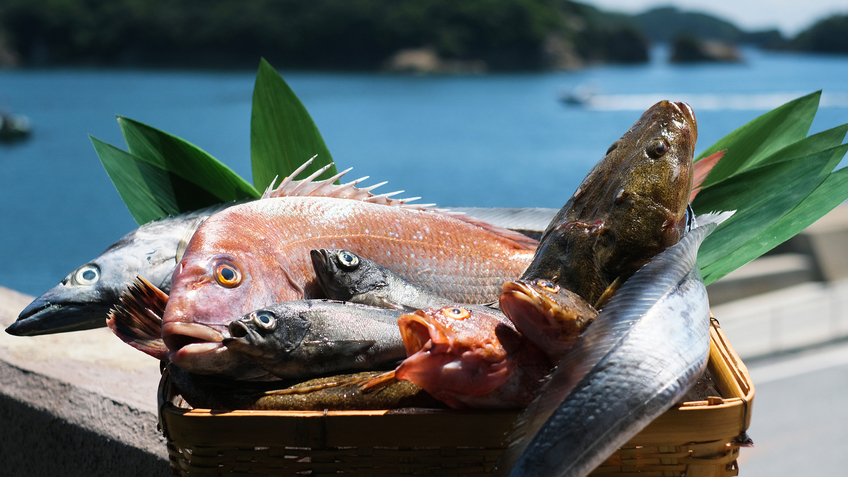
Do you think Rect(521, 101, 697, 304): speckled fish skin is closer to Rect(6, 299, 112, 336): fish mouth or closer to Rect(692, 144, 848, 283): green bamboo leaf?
Rect(692, 144, 848, 283): green bamboo leaf

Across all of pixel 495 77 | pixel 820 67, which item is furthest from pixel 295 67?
pixel 820 67

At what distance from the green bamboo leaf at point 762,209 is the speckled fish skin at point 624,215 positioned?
14 cm

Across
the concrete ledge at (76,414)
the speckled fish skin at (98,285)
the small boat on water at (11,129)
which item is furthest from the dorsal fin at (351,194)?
the small boat on water at (11,129)

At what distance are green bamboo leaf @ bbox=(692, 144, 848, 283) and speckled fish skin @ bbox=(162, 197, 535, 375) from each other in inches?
7.4

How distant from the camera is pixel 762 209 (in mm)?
673

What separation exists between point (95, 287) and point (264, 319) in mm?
293

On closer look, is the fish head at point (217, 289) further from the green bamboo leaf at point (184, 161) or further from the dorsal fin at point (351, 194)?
the green bamboo leaf at point (184, 161)

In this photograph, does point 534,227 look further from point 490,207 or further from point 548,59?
point 548,59

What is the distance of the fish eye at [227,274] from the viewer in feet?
1.67

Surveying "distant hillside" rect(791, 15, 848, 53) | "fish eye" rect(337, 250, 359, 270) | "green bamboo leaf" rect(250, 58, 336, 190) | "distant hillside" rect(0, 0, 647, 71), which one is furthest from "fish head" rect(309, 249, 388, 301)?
"distant hillside" rect(791, 15, 848, 53)

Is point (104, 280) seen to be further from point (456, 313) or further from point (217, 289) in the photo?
point (456, 313)

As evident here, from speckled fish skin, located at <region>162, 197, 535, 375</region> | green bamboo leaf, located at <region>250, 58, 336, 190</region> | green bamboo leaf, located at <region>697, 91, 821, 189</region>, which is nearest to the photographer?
speckled fish skin, located at <region>162, 197, 535, 375</region>

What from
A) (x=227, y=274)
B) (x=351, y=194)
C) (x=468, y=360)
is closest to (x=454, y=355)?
(x=468, y=360)

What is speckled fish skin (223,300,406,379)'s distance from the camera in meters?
0.45
